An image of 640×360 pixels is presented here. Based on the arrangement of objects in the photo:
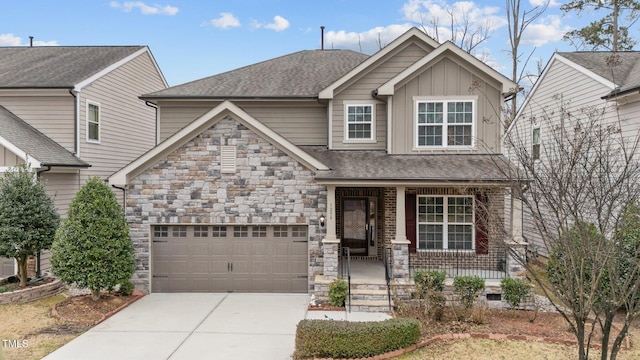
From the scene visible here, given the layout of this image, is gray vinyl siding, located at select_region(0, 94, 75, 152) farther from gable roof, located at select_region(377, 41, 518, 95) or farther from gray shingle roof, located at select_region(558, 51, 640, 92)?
gray shingle roof, located at select_region(558, 51, 640, 92)

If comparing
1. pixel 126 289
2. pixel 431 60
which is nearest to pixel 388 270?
pixel 431 60

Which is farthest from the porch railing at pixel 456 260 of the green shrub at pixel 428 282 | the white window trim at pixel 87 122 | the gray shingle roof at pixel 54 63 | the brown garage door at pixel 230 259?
the gray shingle roof at pixel 54 63

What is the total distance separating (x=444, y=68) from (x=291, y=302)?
8.34 metres

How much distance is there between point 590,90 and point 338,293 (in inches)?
428

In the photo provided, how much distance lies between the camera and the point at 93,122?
16.0m

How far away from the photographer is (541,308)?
11023 mm


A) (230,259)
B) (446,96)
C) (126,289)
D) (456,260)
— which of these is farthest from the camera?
(446,96)

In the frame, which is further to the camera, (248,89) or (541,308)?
(248,89)

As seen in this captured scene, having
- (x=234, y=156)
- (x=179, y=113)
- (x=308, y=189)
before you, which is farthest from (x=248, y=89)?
(x=308, y=189)

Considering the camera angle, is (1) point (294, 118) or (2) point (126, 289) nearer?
(2) point (126, 289)

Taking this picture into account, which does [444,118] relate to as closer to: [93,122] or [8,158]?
[93,122]

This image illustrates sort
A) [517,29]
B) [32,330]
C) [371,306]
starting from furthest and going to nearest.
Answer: [517,29], [371,306], [32,330]

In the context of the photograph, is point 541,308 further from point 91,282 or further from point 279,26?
point 279,26

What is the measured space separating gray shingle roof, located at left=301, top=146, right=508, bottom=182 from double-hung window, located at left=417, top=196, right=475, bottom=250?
1.12m
